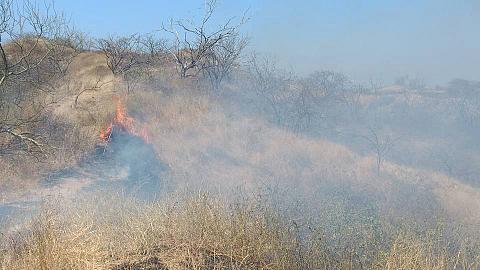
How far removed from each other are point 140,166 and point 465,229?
7.88 m

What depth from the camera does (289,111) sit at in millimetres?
16781

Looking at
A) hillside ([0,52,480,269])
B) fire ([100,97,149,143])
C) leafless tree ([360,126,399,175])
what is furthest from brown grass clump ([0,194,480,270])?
leafless tree ([360,126,399,175])

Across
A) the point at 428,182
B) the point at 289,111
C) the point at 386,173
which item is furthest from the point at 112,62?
the point at 428,182

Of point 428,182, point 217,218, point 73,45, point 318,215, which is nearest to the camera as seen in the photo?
point 217,218

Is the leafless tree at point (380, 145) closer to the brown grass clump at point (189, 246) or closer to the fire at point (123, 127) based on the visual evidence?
the fire at point (123, 127)

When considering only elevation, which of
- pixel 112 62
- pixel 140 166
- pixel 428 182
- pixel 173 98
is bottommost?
pixel 428 182

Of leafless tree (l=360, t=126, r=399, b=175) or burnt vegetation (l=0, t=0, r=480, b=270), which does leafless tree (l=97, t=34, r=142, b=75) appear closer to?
burnt vegetation (l=0, t=0, r=480, b=270)

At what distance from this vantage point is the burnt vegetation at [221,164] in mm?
5027

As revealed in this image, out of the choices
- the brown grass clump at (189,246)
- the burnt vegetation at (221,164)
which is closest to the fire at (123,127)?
the burnt vegetation at (221,164)

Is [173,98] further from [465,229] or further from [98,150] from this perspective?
[465,229]

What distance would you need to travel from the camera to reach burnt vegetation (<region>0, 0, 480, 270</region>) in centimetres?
503

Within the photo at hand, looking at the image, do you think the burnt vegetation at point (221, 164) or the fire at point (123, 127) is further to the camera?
the fire at point (123, 127)

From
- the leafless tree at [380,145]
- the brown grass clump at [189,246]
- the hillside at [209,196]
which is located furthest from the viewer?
the leafless tree at [380,145]

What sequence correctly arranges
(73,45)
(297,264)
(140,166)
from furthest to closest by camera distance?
(73,45), (140,166), (297,264)
